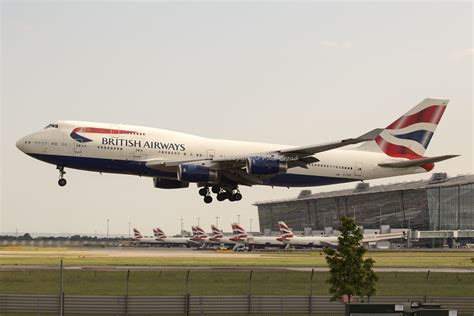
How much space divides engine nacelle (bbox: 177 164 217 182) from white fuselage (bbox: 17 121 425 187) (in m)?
1.20

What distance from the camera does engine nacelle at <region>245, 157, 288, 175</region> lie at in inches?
2650

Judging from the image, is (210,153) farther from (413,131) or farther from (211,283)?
(413,131)

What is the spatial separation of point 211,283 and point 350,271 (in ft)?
46.5

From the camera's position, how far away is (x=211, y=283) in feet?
195

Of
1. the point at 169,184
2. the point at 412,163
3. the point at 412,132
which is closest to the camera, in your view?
the point at 412,163

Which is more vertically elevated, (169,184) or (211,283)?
(169,184)

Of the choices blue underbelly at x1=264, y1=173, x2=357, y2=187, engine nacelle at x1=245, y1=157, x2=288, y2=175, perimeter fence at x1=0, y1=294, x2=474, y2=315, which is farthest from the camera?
blue underbelly at x1=264, y1=173, x2=357, y2=187

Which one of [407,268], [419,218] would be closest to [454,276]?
[407,268]

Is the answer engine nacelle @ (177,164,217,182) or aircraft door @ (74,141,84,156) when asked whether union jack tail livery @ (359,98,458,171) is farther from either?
aircraft door @ (74,141,84,156)

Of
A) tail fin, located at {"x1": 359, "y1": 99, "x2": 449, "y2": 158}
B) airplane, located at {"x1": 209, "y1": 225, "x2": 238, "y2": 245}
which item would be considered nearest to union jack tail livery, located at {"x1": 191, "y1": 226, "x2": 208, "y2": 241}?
airplane, located at {"x1": 209, "y1": 225, "x2": 238, "y2": 245}

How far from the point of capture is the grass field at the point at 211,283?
180 feet

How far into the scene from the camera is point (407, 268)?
78.8 metres

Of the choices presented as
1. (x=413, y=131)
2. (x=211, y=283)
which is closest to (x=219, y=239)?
(x=413, y=131)

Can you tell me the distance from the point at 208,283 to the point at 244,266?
→ 17426 mm
